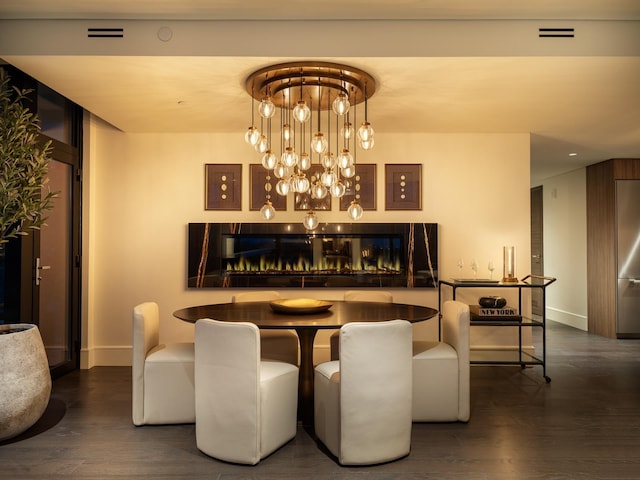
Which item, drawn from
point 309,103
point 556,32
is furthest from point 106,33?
point 556,32

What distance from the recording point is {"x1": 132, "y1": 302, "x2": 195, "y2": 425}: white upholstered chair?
121 inches

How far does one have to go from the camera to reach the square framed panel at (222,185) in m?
4.88

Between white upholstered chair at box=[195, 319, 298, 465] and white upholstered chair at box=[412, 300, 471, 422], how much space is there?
972mm

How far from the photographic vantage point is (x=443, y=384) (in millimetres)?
3127

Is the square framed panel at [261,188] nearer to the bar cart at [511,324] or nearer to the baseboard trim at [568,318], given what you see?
the bar cart at [511,324]

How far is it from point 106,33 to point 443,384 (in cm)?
303

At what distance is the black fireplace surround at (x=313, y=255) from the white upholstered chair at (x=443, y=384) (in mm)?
1719

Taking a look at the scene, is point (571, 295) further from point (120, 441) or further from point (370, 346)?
point (120, 441)

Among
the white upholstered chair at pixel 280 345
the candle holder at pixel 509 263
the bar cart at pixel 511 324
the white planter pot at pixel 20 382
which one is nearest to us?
the white planter pot at pixel 20 382

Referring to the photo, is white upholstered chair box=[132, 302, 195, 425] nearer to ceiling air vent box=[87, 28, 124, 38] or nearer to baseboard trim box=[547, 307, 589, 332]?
ceiling air vent box=[87, 28, 124, 38]

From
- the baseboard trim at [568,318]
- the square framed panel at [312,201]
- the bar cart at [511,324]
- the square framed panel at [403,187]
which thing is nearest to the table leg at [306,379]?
the bar cart at [511,324]

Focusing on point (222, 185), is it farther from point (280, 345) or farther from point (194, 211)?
point (280, 345)

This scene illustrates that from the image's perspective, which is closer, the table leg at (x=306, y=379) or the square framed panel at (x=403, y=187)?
the table leg at (x=306, y=379)

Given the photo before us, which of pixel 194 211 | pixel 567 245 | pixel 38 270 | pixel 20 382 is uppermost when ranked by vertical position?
pixel 194 211
